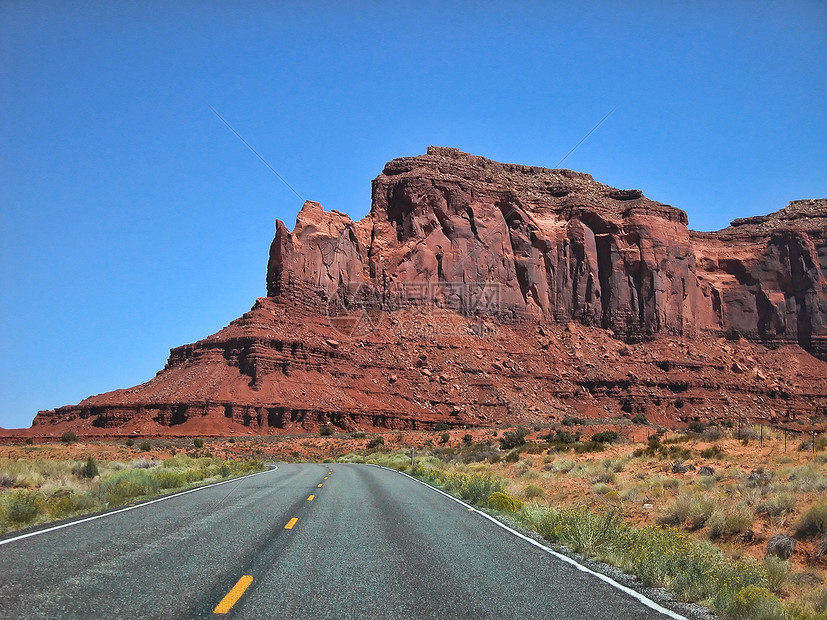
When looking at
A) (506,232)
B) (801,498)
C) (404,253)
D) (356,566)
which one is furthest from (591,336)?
(356,566)

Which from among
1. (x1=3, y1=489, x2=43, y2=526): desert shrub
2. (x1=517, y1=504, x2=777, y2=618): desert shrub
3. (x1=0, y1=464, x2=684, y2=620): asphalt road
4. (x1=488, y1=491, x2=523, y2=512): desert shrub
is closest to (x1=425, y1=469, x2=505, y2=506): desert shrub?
(x1=488, y1=491, x2=523, y2=512): desert shrub

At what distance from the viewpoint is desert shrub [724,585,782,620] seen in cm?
658

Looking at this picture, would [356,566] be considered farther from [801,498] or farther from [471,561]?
[801,498]

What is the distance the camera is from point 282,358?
258ft

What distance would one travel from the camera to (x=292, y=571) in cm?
Answer: 812

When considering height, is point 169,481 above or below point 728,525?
above

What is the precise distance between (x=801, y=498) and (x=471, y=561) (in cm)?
815

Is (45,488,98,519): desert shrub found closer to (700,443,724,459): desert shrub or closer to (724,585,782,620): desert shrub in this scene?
(724,585,782,620): desert shrub

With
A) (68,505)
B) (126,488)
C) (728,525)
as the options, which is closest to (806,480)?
(728,525)

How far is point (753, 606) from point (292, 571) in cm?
488

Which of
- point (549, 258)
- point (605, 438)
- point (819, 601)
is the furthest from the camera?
point (549, 258)

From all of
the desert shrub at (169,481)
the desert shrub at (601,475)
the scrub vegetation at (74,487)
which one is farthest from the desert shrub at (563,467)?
the desert shrub at (169,481)

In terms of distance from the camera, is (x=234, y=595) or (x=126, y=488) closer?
(x=234, y=595)

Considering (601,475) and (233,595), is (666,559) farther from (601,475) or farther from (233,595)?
(601,475)
